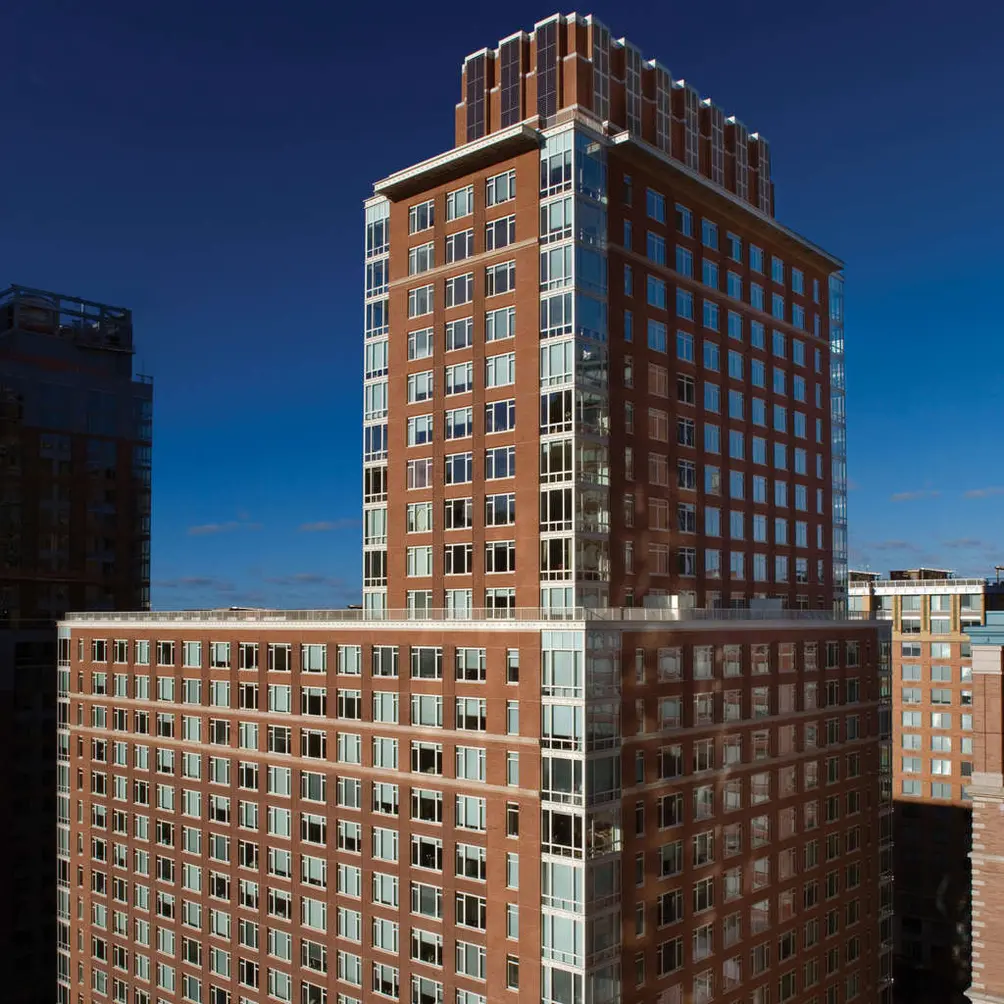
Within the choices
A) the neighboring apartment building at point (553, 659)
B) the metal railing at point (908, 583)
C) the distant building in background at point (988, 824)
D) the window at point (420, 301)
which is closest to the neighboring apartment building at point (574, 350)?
the neighboring apartment building at point (553, 659)

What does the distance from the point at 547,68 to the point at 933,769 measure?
9940 centimetres

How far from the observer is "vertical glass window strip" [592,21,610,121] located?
66.1m

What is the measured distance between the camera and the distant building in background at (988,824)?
5650 centimetres

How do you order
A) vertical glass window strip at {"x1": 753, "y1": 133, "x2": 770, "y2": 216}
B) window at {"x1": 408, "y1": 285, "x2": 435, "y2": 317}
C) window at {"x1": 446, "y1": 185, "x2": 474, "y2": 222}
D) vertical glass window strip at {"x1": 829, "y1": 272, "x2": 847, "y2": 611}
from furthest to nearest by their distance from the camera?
vertical glass window strip at {"x1": 829, "y1": 272, "x2": 847, "y2": 611} < vertical glass window strip at {"x1": 753, "y1": 133, "x2": 770, "y2": 216} < window at {"x1": 408, "y1": 285, "x2": 435, "y2": 317} < window at {"x1": 446, "y1": 185, "x2": 474, "y2": 222}

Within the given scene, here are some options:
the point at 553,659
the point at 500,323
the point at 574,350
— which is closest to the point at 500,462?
the point at 574,350

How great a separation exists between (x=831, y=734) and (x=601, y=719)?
2889cm

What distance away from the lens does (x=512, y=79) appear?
224 ft

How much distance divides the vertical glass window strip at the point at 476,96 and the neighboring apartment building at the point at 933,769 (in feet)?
271

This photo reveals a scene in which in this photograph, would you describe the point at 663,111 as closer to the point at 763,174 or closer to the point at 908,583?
the point at 763,174

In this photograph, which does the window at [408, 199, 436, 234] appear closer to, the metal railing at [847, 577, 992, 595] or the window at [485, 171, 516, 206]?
the window at [485, 171, 516, 206]

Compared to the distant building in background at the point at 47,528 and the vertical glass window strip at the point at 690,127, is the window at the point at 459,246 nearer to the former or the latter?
the vertical glass window strip at the point at 690,127

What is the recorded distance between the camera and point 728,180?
7838 cm

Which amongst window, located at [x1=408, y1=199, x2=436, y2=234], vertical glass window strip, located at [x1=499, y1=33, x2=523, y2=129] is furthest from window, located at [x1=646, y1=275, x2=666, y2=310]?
window, located at [x1=408, y1=199, x2=436, y2=234]

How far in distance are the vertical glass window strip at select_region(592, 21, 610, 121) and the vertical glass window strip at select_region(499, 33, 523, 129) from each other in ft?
16.7
